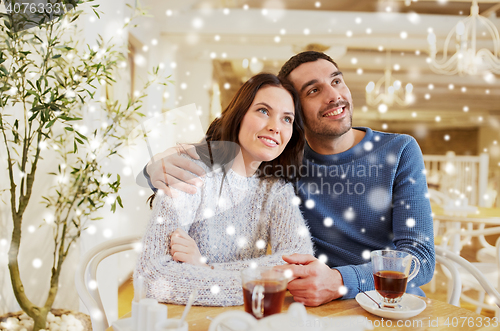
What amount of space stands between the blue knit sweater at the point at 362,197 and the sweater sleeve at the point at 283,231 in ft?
0.39

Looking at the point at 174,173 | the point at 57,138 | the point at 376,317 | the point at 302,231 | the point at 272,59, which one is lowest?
the point at 376,317

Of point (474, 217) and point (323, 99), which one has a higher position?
point (323, 99)

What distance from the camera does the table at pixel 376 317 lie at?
2.20 ft

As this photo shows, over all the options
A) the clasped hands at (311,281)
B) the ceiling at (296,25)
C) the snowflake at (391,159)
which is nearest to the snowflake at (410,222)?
the snowflake at (391,159)

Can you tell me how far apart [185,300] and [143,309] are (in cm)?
18

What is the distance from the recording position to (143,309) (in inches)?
23.6

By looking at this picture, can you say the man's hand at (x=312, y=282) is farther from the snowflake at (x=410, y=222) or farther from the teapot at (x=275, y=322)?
the snowflake at (x=410, y=222)

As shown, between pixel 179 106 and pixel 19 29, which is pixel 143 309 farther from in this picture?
pixel 179 106

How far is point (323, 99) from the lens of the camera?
121 cm

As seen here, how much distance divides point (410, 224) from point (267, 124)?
0.48 m

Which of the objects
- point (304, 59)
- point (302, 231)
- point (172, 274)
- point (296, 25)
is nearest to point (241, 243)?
point (302, 231)

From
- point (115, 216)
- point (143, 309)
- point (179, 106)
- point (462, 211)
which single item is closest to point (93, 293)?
point (143, 309)

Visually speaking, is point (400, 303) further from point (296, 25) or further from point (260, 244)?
point (296, 25)

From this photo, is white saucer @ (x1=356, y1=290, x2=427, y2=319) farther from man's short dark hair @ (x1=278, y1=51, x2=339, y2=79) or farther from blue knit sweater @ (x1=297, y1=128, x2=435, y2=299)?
man's short dark hair @ (x1=278, y1=51, x2=339, y2=79)
